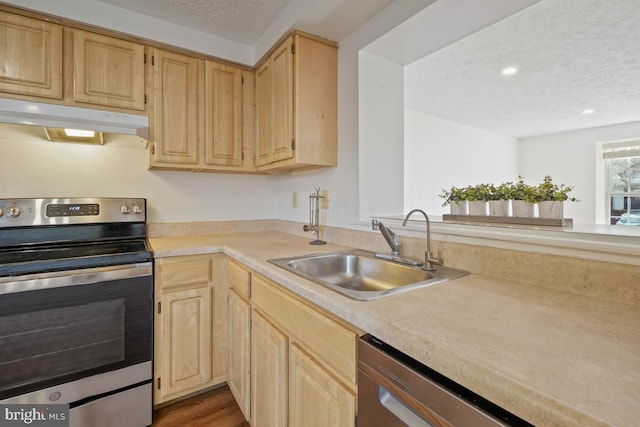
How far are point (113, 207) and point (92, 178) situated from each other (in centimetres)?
31

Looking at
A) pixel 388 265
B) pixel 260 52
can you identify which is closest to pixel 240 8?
pixel 260 52

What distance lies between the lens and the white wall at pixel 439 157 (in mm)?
3990

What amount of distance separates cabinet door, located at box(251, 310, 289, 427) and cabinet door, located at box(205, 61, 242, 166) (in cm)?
121

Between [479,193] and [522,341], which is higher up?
[479,193]

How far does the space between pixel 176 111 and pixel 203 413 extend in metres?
1.85

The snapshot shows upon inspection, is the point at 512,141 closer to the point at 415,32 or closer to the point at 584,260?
the point at 415,32

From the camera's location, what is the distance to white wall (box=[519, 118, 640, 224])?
4.94m

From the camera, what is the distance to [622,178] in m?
4.88

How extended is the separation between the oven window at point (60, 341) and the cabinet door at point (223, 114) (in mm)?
1102

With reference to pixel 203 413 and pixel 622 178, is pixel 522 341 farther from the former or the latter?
pixel 622 178

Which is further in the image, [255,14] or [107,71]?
[255,14]

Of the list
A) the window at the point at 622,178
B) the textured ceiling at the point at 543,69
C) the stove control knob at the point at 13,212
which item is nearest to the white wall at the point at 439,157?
the textured ceiling at the point at 543,69

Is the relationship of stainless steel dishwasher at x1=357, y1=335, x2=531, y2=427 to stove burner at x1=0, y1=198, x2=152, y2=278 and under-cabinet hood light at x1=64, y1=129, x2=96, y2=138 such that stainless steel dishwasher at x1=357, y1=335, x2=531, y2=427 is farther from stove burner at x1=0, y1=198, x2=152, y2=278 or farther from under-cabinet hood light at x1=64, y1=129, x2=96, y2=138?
under-cabinet hood light at x1=64, y1=129, x2=96, y2=138

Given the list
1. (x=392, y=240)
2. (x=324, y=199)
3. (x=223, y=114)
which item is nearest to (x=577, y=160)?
(x=324, y=199)
